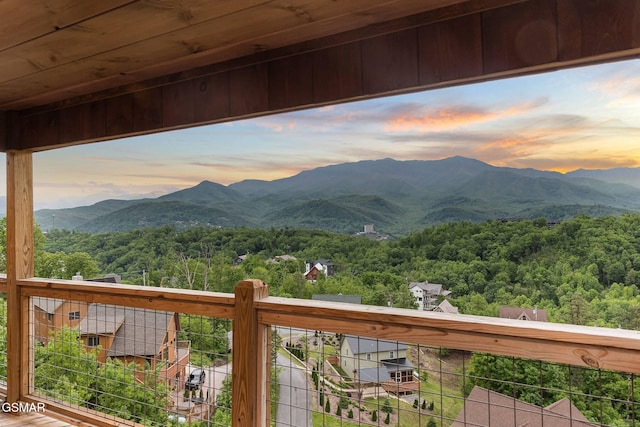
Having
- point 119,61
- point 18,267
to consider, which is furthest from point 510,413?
point 18,267

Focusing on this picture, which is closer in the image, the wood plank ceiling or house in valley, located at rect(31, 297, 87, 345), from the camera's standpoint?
the wood plank ceiling

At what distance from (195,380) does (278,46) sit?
1.72 meters

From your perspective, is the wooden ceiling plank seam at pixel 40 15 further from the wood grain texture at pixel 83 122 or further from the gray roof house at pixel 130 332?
the gray roof house at pixel 130 332

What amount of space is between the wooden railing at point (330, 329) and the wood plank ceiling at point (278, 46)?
0.85m

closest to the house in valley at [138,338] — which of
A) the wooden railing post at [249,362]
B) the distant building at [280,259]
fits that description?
the wooden railing post at [249,362]

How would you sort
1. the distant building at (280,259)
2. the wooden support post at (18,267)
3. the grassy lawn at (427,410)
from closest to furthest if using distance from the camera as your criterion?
the grassy lawn at (427,410), the distant building at (280,259), the wooden support post at (18,267)

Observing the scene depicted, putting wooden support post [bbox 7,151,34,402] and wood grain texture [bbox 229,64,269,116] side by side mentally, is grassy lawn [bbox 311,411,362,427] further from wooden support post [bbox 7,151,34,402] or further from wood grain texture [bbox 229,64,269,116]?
wooden support post [bbox 7,151,34,402]

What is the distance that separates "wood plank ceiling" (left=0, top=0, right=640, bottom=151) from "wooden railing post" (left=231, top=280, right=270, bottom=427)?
34.4 inches

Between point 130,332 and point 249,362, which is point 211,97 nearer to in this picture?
point 249,362

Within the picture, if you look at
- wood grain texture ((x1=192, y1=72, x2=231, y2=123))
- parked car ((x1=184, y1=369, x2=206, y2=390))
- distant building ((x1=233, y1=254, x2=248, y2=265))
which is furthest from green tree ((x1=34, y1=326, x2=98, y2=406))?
wood grain texture ((x1=192, y1=72, x2=231, y2=123))

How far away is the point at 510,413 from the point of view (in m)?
1.36

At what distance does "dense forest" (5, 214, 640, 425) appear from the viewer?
4.73 ft

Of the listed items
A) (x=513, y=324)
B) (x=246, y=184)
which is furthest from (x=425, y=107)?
(x=513, y=324)

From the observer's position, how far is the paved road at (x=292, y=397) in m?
1.75
